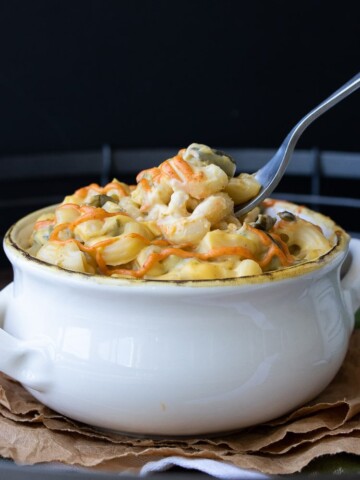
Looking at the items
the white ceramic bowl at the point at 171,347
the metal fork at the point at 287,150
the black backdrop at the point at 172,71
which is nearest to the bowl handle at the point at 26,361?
the white ceramic bowl at the point at 171,347

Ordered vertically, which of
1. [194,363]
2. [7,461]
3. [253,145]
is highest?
[194,363]

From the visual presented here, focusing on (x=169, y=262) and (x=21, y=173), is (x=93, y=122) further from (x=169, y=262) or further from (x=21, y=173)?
(x=169, y=262)

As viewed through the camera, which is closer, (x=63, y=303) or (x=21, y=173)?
(x=63, y=303)

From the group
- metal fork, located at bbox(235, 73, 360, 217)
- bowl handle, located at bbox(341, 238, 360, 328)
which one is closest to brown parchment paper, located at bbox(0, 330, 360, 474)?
bowl handle, located at bbox(341, 238, 360, 328)

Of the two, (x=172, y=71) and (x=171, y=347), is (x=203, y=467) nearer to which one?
(x=171, y=347)

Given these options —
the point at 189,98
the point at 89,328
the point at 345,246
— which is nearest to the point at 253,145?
the point at 189,98

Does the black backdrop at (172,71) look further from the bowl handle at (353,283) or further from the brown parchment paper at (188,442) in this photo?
the brown parchment paper at (188,442)

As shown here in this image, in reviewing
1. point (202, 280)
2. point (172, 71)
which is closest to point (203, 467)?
point (202, 280)
